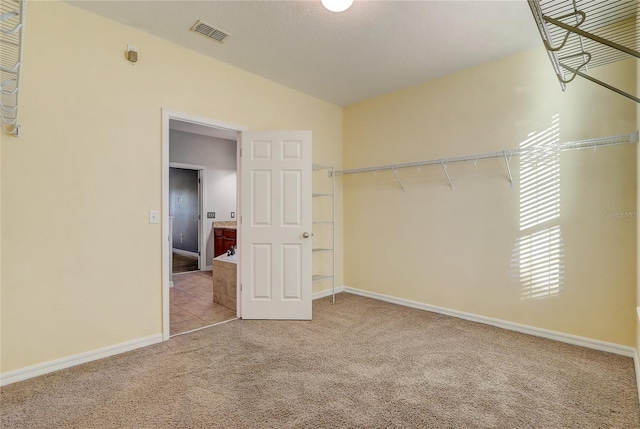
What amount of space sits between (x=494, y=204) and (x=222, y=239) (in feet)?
15.7

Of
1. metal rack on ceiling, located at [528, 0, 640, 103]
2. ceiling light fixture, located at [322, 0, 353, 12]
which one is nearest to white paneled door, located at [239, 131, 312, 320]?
ceiling light fixture, located at [322, 0, 353, 12]

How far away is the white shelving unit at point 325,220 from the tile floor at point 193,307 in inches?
51.4

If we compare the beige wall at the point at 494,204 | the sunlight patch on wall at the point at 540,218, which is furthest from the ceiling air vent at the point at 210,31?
the sunlight patch on wall at the point at 540,218

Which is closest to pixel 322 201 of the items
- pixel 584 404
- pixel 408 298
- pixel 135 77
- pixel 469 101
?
pixel 408 298

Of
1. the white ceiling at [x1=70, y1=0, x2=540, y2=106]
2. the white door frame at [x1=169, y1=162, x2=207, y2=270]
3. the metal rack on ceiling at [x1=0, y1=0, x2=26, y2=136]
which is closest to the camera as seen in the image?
the metal rack on ceiling at [x1=0, y1=0, x2=26, y2=136]

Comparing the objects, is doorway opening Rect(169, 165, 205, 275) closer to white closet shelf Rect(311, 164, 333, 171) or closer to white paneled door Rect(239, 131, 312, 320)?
white closet shelf Rect(311, 164, 333, 171)

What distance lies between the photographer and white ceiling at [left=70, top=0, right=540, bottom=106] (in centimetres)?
237

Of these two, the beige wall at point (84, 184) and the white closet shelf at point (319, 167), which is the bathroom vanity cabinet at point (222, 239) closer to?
the white closet shelf at point (319, 167)

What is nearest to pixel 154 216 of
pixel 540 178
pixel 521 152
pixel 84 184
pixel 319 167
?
pixel 84 184

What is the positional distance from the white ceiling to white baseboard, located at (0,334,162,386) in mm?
2674

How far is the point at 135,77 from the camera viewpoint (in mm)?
2660

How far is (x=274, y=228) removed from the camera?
3.40 metres

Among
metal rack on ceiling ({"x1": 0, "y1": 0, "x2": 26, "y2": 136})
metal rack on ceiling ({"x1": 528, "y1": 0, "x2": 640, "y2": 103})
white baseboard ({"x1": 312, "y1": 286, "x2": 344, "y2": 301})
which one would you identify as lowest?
white baseboard ({"x1": 312, "y1": 286, "x2": 344, "y2": 301})

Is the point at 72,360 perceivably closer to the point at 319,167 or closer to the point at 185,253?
the point at 319,167
